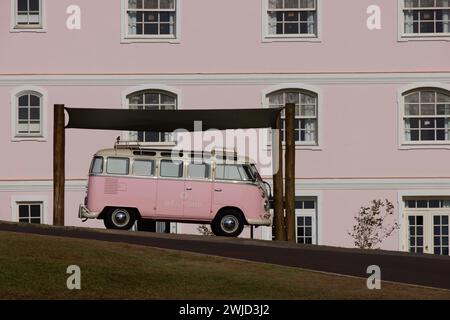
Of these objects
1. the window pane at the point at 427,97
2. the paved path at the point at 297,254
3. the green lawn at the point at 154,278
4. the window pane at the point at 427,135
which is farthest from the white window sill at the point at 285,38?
the green lawn at the point at 154,278

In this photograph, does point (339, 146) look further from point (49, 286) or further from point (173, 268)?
point (49, 286)

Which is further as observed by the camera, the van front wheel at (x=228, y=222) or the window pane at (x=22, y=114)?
the window pane at (x=22, y=114)

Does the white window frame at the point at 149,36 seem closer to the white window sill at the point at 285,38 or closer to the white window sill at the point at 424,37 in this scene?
the white window sill at the point at 285,38

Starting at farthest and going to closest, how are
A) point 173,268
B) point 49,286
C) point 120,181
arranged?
1. point 120,181
2. point 173,268
3. point 49,286

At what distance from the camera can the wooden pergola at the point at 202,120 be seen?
33750 mm

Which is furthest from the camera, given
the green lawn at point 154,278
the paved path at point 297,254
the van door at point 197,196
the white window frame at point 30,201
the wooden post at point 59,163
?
the white window frame at point 30,201

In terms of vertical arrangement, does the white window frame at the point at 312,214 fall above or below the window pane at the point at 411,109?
below

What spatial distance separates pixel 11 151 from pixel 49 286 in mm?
20357

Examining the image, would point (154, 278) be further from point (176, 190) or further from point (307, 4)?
point (307, 4)

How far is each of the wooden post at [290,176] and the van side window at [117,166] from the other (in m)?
4.06

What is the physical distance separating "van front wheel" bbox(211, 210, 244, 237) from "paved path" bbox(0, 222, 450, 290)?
223cm
